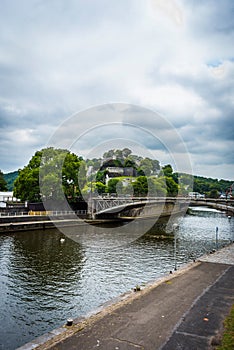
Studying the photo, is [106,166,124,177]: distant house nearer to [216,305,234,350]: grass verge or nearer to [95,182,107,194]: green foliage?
[95,182,107,194]: green foliage

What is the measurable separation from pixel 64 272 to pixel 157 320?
11.8 m

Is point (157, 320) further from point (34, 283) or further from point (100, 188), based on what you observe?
point (100, 188)

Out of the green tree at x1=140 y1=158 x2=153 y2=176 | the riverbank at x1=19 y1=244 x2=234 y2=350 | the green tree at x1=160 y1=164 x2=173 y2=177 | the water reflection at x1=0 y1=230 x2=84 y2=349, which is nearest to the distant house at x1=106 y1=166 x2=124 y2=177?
the green tree at x1=140 y1=158 x2=153 y2=176

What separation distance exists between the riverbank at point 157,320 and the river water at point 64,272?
268 centimetres

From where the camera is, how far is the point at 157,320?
10.1 metres

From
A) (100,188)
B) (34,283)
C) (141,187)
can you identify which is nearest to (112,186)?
(100,188)

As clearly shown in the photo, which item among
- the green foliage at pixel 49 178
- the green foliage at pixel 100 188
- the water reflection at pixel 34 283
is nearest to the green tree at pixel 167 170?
the green foliage at pixel 100 188

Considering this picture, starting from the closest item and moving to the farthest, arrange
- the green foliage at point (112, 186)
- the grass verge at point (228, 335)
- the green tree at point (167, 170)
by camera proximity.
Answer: the grass verge at point (228, 335)
the green foliage at point (112, 186)
the green tree at point (167, 170)

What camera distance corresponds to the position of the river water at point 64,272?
1355 cm

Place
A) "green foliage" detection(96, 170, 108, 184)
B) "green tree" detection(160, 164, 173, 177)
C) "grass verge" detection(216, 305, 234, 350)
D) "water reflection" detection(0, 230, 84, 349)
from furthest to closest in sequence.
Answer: "green tree" detection(160, 164, 173, 177) < "green foliage" detection(96, 170, 108, 184) < "water reflection" detection(0, 230, 84, 349) < "grass verge" detection(216, 305, 234, 350)

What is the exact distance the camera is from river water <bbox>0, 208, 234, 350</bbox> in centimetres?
1355

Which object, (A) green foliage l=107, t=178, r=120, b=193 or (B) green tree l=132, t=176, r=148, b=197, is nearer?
(B) green tree l=132, t=176, r=148, b=197

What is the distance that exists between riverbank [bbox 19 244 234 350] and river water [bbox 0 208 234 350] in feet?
8.80

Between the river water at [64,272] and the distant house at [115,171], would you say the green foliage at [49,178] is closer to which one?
the river water at [64,272]
